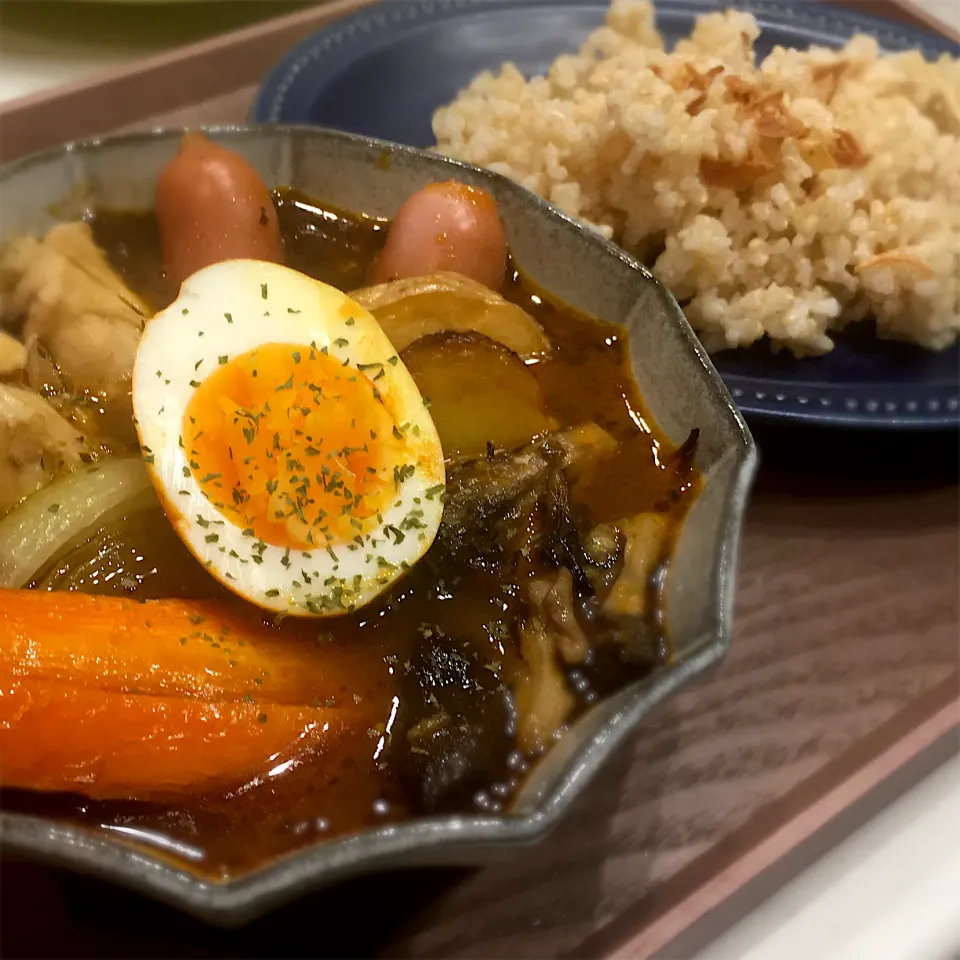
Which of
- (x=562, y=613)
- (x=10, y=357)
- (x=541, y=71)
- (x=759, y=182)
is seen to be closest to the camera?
(x=562, y=613)

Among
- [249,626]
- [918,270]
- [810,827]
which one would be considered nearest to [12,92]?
[249,626]

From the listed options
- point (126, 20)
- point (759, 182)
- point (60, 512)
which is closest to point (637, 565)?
point (60, 512)

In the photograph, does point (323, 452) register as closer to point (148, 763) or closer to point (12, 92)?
point (148, 763)

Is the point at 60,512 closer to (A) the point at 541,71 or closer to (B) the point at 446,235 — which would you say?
(B) the point at 446,235

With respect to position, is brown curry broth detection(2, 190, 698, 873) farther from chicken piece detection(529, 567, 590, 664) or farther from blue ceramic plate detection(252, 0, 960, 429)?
blue ceramic plate detection(252, 0, 960, 429)

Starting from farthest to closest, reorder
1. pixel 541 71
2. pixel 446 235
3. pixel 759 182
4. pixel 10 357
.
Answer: pixel 541 71, pixel 759 182, pixel 446 235, pixel 10 357

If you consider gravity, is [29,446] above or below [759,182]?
below

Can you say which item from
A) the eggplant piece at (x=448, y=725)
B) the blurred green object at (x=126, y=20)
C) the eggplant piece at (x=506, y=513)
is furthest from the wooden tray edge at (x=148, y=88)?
the eggplant piece at (x=448, y=725)

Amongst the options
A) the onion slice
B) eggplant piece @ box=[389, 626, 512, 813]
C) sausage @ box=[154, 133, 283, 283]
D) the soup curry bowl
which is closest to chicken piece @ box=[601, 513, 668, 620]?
the soup curry bowl
